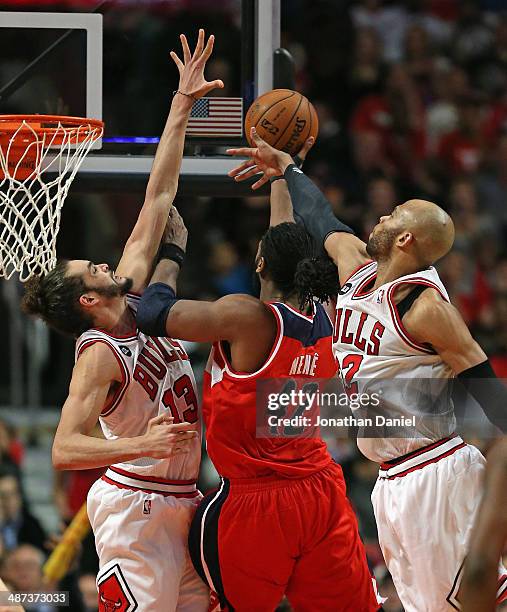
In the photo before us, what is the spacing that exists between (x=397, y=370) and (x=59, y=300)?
1.43 m

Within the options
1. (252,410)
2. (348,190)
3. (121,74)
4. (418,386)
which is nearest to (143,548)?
(252,410)

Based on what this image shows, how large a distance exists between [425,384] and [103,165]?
2.02 meters

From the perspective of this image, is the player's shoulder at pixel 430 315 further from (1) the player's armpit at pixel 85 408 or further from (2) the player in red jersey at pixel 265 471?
(1) the player's armpit at pixel 85 408

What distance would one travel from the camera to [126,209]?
30.9 feet

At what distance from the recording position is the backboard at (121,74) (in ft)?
18.3

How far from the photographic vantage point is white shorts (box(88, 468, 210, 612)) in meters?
4.54

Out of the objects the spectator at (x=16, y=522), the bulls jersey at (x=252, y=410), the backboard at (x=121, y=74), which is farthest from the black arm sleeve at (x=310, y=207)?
the spectator at (x=16, y=522)

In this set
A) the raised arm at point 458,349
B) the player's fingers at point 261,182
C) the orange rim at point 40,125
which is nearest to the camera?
the raised arm at point 458,349

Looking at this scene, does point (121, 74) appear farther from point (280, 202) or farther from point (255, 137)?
point (280, 202)

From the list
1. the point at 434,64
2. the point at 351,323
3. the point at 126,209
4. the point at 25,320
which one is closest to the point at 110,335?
the point at 351,323

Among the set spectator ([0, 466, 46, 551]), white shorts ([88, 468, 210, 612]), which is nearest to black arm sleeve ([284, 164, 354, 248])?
white shorts ([88, 468, 210, 612])

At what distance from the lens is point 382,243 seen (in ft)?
15.5

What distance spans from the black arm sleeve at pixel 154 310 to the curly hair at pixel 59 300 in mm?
293

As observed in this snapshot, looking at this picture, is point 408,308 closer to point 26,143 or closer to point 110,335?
point 110,335
